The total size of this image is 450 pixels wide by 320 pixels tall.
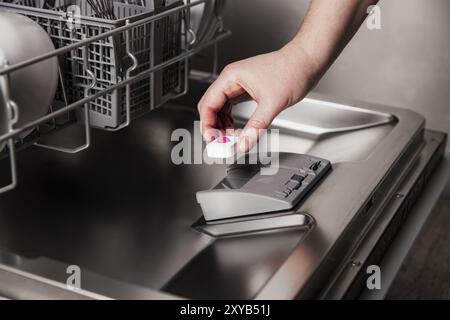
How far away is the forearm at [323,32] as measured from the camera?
2.91 ft

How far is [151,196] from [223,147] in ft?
0.49

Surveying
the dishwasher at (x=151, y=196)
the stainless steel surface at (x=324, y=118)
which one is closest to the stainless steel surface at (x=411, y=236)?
the dishwasher at (x=151, y=196)

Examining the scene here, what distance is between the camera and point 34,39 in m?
0.77

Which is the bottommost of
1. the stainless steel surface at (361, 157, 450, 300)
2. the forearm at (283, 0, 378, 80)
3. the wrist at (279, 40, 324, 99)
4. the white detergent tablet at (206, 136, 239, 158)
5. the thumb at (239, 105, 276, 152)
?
the stainless steel surface at (361, 157, 450, 300)

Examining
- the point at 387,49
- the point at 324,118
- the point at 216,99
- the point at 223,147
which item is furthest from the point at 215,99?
the point at 387,49

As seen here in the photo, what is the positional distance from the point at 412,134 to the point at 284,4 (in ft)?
1.30

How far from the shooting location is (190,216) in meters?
0.87

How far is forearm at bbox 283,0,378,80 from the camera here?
0.89 m

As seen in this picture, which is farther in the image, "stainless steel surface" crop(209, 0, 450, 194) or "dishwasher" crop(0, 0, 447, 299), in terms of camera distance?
"stainless steel surface" crop(209, 0, 450, 194)

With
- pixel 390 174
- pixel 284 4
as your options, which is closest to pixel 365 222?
Answer: pixel 390 174

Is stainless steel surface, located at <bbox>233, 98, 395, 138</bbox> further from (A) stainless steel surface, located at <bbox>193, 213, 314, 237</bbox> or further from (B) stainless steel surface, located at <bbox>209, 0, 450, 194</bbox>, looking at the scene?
(A) stainless steel surface, located at <bbox>193, 213, 314, 237</bbox>

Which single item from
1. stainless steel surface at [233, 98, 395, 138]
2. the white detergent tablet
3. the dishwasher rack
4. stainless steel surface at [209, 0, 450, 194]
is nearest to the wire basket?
the dishwasher rack

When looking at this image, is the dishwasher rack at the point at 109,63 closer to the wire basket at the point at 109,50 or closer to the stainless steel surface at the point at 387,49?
the wire basket at the point at 109,50
